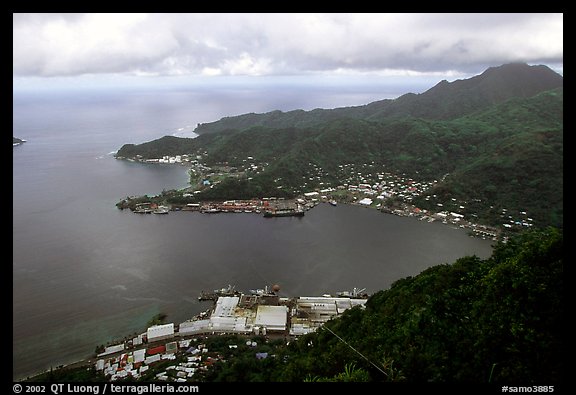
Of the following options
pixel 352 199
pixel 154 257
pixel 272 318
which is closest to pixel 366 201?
pixel 352 199

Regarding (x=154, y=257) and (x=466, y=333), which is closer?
(x=466, y=333)

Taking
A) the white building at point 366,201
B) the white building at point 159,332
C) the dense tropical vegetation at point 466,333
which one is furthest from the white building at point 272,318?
the white building at point 366,201

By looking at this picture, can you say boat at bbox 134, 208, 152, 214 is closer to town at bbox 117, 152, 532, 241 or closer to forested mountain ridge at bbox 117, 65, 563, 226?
town at bbox 117, 152, 532, 241

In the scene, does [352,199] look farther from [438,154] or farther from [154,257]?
[154,257]

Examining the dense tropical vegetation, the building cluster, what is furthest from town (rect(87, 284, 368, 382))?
the dense tropical vegetation

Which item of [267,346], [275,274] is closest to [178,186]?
[275,274]

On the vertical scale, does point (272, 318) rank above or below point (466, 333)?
below
